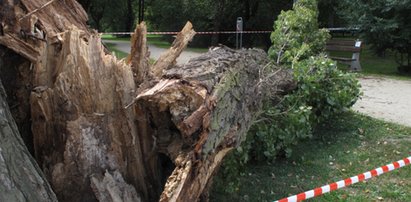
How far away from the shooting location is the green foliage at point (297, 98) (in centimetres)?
529

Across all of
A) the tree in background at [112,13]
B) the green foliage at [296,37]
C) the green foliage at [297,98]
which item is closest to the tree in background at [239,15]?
the tree in background at [112,13]

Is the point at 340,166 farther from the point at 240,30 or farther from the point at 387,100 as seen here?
the point at 240,30

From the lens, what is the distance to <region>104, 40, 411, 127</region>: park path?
805 centimetres

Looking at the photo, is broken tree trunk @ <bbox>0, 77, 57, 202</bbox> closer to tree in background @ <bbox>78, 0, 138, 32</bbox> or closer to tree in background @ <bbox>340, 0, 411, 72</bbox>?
tree in background @ <bbox>340, 0, 411, 72</bbox>

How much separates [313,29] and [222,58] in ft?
18.1

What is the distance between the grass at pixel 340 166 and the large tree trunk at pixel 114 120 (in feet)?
4.20

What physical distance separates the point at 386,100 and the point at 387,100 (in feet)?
0.06

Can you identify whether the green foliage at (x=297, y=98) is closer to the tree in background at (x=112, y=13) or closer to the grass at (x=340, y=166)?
the grass at (x=340, y=166)

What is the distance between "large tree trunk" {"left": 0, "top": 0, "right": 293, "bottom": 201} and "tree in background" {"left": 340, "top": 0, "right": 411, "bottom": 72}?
9.90 metres

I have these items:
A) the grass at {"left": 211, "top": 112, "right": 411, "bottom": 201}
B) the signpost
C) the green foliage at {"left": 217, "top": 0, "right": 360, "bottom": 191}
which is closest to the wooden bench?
the signpost

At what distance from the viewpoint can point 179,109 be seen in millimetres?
3115

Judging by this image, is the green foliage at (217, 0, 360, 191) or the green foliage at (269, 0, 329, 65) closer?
the green foliage at (217, 0, 360, 191)

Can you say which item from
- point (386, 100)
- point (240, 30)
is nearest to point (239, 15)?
point (240, 30)

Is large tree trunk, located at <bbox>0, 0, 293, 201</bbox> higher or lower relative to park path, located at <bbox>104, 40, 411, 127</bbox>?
higher
